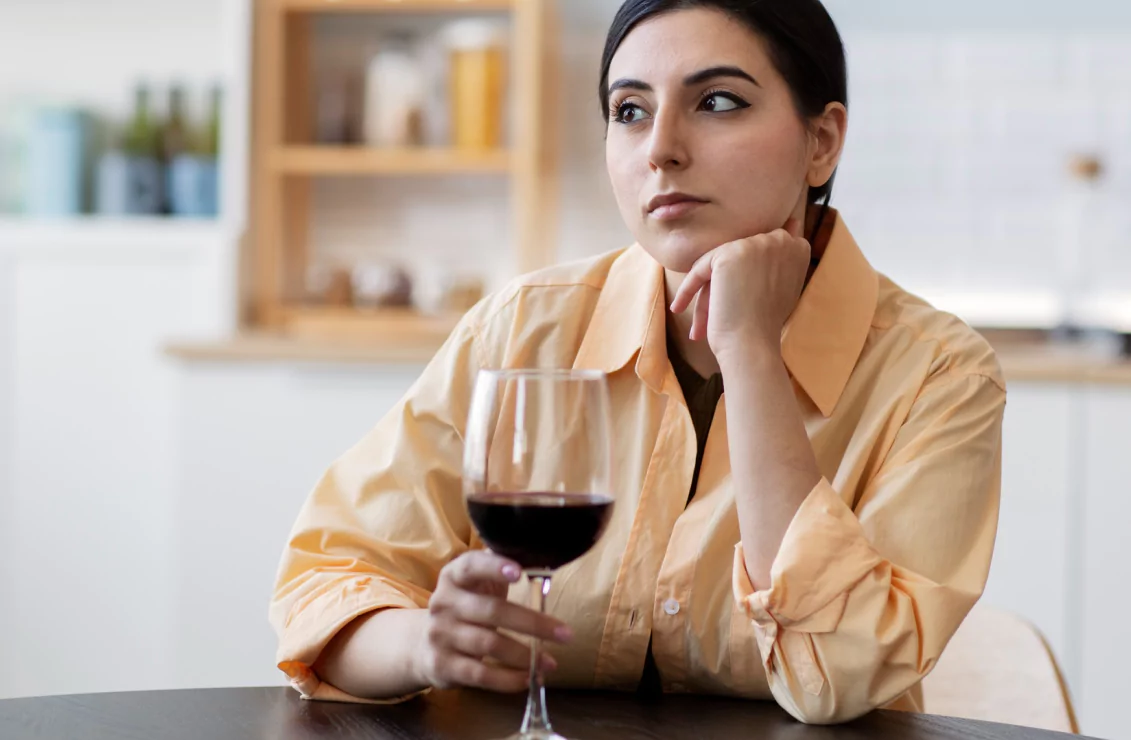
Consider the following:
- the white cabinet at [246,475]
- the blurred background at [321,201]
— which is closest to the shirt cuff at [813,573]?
the white cabinet at [246,475]

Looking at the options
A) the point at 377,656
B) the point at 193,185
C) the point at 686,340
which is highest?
the point at 193,185

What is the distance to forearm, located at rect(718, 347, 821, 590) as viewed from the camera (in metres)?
1.17

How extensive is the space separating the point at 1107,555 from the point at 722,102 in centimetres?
181

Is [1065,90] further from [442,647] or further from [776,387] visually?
[442,647]

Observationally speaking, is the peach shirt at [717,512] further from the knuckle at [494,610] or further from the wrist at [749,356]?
the knuckle at [494,610]

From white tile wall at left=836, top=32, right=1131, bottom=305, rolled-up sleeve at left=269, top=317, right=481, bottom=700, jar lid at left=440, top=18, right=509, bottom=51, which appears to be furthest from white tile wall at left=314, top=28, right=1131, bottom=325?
rolled-up sleeve at left=269, top=317, right=481, bottom=700

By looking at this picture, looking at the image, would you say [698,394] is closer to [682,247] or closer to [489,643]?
[682,247]

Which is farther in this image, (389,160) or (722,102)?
(389,160)

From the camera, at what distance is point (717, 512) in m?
1.31

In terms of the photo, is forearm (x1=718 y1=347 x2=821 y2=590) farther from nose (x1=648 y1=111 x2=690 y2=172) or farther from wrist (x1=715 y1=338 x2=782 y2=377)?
nose (x1=648 y1=111 x2=690 y2=172)

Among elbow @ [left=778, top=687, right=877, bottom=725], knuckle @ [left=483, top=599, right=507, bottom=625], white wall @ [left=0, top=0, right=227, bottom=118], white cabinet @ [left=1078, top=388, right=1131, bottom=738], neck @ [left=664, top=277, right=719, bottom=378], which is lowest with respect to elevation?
white cabinet @ [left=1078, top=388, right=1131, bottom=738]

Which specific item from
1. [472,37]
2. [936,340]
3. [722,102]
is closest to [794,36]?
[722,102]

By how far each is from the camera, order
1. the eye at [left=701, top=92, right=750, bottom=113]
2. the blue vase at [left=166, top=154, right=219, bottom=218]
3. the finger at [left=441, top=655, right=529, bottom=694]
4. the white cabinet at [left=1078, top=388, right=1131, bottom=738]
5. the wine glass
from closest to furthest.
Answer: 1. the wine glass
2. the finger at [left=441, top=655, right=529, bottom=694]
3. the eye at [left=701, top=92, right=750, bottom=113]
4. the white cabinet at [left=1078, top=388, right=1131, bottom=738]
5. the blue vase at [left=166, top=154, right=219, bottom=218]

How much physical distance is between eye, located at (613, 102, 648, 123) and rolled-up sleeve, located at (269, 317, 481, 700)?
270mm
